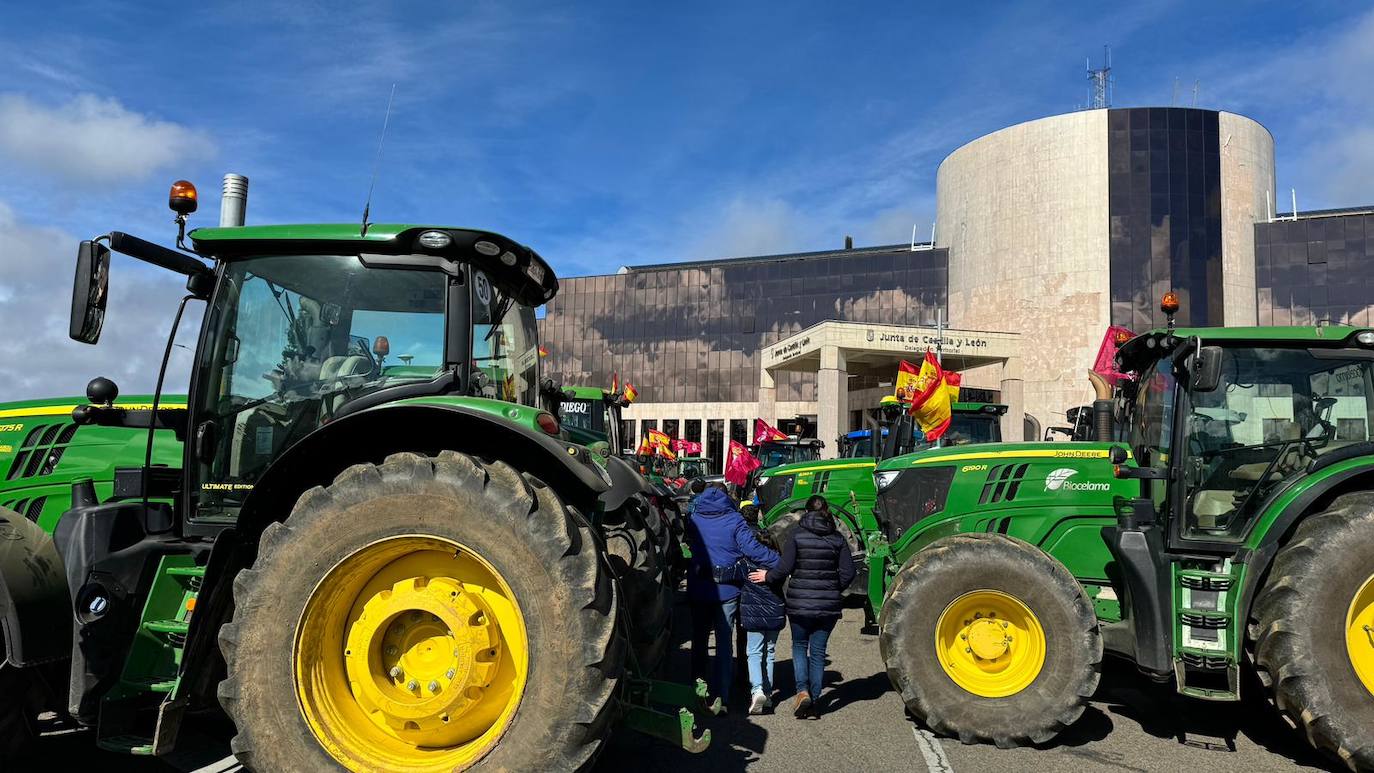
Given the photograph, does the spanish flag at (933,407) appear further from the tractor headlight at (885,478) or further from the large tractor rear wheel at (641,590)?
the large tractor rear wheel at (641,590)

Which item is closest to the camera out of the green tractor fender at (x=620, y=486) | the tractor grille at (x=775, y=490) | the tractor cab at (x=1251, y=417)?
the green tractor fender at (x=620, y=486)

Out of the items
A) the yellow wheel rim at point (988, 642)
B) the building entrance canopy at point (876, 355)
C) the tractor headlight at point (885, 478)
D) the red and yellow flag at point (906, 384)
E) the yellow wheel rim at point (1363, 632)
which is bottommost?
the yellow wheel rim at point (988, 642)

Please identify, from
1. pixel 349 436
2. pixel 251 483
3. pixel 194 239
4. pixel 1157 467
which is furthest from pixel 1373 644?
pixel 194 239

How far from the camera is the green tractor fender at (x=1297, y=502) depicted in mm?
5348

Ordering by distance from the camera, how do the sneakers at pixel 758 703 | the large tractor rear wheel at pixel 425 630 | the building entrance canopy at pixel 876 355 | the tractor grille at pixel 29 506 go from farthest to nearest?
the building entrance canopy at pixel 876 355 → the sneakers at pixel 758 703 → the tractor grille at pixel 29 506 → the large tractor rear wheel at pixel 425 630

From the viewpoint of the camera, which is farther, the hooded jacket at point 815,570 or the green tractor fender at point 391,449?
the hooded jacket at point 815,570

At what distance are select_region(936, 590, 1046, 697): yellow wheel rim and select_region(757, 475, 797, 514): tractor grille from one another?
25.2ft

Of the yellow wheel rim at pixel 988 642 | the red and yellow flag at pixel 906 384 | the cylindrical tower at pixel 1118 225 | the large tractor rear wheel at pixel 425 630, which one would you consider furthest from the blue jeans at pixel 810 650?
the cylindrical tower at pixel 1118 225

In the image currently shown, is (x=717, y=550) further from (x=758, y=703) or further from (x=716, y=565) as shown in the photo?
(x=758, y=703)

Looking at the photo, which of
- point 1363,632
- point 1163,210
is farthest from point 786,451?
point 1163,210

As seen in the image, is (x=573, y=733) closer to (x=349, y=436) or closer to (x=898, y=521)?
(x=349, y=436)

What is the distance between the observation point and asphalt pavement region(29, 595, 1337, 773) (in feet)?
17.3

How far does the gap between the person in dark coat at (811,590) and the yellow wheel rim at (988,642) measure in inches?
36.1

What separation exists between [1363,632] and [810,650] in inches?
141
